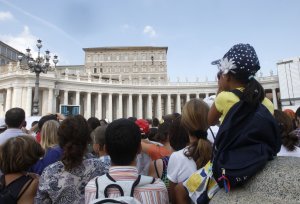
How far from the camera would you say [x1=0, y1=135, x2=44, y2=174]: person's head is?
9.64 feet

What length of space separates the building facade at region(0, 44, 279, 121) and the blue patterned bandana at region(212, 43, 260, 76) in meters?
40.3

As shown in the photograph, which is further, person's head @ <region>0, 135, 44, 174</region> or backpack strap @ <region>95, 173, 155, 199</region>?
person's head @ <region>0, 135, 44, 174</region>

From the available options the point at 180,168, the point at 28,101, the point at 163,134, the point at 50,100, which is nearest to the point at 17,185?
the point at 180,168

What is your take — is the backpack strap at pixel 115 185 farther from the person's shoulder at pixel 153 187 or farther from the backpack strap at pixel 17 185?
the backpack strap at pixel 17 185

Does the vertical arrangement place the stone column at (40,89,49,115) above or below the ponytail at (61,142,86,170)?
above

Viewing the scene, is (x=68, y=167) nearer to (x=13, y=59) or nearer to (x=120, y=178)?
(x=120, y=178)

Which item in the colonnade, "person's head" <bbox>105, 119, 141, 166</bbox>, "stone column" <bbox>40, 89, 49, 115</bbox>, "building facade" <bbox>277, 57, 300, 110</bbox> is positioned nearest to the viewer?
"person's head" <bbox>105, 119, 141, 166</bbox>

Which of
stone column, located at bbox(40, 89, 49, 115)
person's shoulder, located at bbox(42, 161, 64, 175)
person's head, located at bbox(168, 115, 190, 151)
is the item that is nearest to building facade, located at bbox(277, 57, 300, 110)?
person's head, located at bbox(168, 115, 190, 151)

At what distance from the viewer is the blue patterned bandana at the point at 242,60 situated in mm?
2234

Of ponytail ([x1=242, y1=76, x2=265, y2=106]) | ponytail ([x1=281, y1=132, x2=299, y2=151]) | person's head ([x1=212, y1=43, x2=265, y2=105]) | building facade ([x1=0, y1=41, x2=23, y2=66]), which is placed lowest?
ponytail ([x1=281, y1=132, x2=299, y2=151])

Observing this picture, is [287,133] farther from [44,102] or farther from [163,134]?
[44,102]

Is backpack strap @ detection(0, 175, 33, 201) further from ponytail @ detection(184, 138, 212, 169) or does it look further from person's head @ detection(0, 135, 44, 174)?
ponytail @ detection(184, 138, 212, 169)

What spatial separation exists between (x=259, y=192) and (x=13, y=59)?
80.2m

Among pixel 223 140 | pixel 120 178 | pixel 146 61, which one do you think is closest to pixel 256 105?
pixel 223 140
